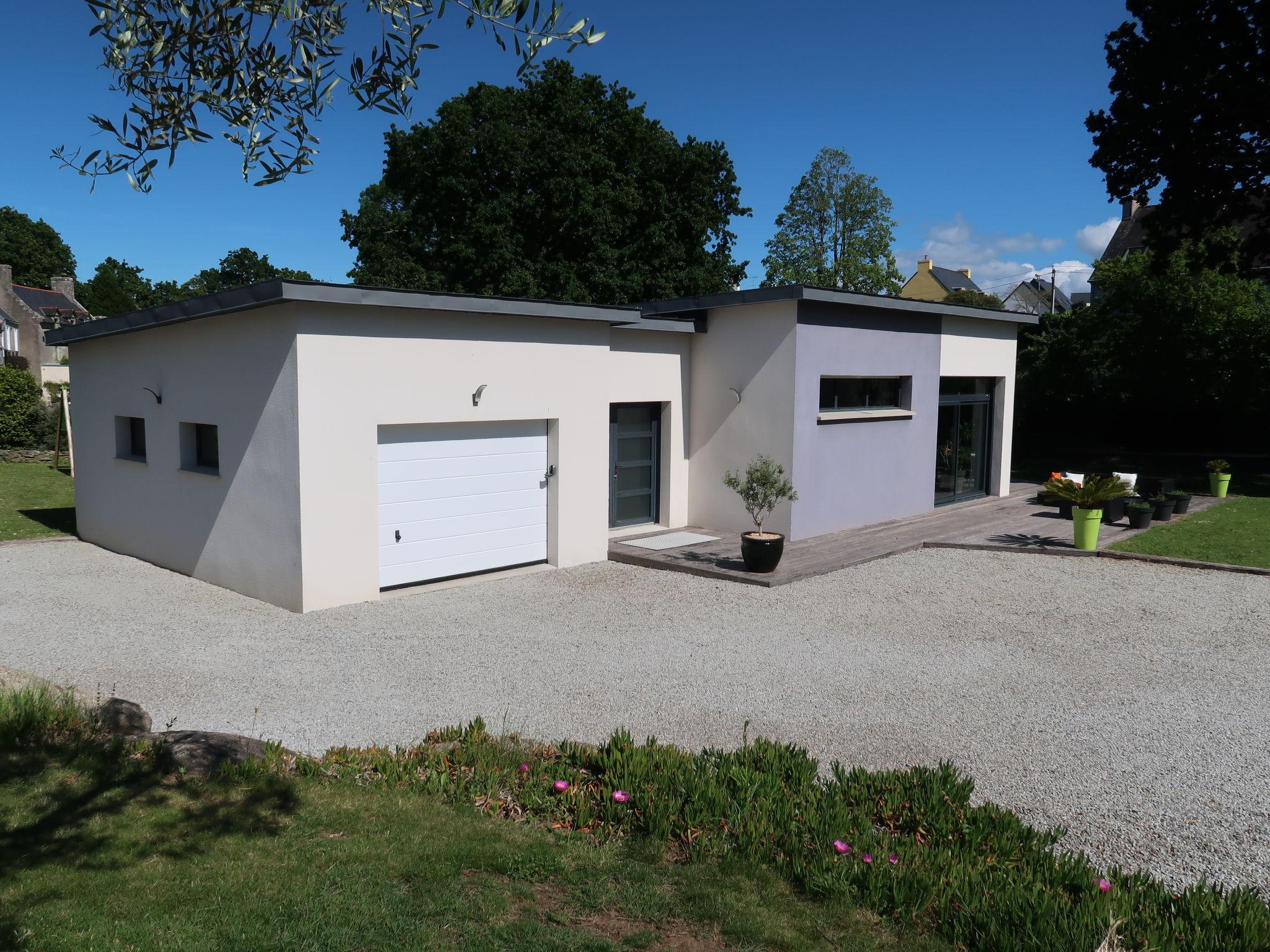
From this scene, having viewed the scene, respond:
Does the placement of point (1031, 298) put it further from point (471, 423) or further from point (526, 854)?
point (526, 854)

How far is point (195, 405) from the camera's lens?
11469mm

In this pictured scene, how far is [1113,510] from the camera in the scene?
15.6m

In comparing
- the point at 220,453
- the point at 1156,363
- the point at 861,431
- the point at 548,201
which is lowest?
the point at 220,453

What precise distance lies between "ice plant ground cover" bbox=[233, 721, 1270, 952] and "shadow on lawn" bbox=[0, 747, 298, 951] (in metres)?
0.38

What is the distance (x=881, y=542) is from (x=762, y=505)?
258 centimetres

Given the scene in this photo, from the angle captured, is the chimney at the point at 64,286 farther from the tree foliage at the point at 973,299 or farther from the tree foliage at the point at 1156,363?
the tree foliage at the point at 1156,363

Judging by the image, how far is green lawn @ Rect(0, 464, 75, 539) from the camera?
15.5 m

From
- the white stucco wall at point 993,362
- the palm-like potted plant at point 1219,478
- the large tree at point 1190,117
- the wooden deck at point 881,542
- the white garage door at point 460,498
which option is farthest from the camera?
the palm-like potted plant at point 1219,478

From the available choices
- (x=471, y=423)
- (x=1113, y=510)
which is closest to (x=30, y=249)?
(x=471, y=423)

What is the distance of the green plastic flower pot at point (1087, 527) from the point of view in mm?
12953

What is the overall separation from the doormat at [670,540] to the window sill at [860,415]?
8.22 ft

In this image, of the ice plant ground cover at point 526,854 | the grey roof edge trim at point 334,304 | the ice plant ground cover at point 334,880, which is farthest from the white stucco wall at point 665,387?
the ice plant ground cover at point 334,880

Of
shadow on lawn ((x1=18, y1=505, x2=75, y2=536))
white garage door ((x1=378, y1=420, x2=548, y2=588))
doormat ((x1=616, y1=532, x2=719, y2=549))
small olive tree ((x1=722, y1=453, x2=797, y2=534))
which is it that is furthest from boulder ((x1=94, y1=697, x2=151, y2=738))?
shadow on lawn ((x1=18, y1=505, x2=75, y2=536))

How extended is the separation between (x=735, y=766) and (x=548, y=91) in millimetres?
28384
